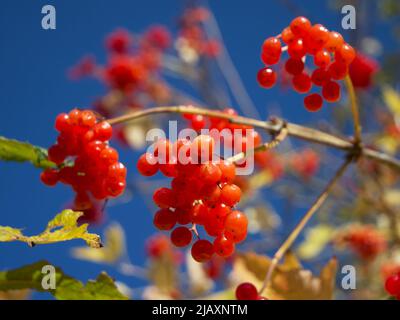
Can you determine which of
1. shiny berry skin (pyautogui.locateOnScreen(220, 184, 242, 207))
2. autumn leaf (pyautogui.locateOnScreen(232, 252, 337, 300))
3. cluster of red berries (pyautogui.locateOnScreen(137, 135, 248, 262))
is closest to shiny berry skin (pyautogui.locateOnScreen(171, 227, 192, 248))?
cluster of red berries (pyautogui.locateOnScreen(137, 135, 248, 262))

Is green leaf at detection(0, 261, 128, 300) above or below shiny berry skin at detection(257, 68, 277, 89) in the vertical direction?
below

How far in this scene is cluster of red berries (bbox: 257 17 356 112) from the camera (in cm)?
116

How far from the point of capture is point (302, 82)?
1242mm

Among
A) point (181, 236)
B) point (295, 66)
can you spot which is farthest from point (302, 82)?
point (181, 236)

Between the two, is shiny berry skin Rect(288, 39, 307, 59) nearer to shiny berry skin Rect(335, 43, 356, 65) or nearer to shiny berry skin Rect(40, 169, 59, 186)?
shiny berry skin Rect(335, 43, 356, 65)

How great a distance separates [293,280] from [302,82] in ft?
1.72

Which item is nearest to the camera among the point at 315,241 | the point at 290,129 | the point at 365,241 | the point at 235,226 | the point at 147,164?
the point at 235,226

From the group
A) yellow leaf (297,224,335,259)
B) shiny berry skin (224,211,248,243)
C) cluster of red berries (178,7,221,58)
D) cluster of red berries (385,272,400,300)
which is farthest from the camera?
cluster of red berries (178,7,221,58)

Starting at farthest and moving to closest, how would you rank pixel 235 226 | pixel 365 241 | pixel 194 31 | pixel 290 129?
pixel 194 31, pixel 365 241, pixel 290 129, pixel 235 226

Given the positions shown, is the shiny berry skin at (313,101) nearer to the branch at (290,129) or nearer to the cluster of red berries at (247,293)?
the branch at (290,129)

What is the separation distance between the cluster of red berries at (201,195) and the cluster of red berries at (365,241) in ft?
7.34

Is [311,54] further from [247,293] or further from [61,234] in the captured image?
[61,234]

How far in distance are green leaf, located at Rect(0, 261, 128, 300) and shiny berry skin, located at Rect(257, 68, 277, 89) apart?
0.58 meters
